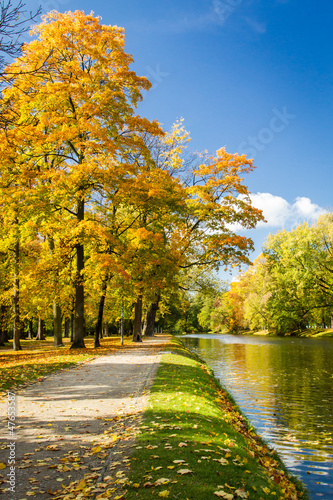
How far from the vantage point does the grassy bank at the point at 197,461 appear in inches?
159

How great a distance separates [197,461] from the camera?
4719mm

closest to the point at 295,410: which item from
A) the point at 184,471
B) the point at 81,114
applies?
the point at 184,471

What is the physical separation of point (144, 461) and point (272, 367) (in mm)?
16491

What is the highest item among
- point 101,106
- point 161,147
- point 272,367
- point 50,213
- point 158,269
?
point 161,147

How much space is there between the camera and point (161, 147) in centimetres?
2978

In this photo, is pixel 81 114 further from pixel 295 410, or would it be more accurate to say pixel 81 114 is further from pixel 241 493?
pixel 241 493

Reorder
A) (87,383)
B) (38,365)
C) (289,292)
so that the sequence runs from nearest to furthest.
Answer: (87,383), (38,365), (289,292)

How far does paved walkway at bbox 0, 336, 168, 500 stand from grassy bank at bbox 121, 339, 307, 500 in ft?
1.02

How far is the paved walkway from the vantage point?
428cm

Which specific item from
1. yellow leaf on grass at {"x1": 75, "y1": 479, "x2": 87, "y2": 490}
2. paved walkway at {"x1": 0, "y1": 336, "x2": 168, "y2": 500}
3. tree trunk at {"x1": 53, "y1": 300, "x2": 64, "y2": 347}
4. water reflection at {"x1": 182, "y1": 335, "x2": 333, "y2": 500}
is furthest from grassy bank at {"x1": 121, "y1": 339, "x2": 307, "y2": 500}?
tree trunk at {"x1": 53, "y1": 300, "x2": 64, "y2": 347}

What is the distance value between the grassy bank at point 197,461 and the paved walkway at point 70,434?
1.02 feet

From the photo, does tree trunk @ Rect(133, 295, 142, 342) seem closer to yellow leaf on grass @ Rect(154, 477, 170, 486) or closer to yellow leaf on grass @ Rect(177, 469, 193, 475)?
yellow leaf on grass @ Rect(177, 469, 193, 475)

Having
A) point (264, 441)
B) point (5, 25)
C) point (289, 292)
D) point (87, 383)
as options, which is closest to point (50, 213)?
point (87, 383)

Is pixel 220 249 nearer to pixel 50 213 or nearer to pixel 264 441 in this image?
pixel 50 213
